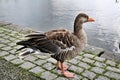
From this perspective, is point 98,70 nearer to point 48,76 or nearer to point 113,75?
point 113,75

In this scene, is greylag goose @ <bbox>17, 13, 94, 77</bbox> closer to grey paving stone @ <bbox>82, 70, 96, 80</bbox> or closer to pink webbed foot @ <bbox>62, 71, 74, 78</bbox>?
pink webbed foot @ <bbox>62, 71, 74, 78</bbox>

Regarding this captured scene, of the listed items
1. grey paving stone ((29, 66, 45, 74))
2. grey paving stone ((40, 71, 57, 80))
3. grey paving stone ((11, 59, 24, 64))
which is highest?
grey paving stone ((11, 59, 24, 64))

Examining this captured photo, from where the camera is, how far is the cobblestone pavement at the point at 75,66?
495 centimetres

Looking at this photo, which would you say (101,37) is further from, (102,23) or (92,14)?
(92,14)

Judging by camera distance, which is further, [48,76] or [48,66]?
[48,66]

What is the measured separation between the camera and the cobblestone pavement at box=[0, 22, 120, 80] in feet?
16.3

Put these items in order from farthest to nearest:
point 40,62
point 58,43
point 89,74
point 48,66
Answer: point 40,62 → point 48,66 → point 89,74 → point 58,43

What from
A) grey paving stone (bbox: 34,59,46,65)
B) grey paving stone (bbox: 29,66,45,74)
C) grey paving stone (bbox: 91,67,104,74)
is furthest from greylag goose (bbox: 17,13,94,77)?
grey paving stone (bbox: 34,59,46,65)

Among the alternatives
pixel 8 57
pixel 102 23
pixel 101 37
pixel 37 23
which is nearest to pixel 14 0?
pixel 37 23

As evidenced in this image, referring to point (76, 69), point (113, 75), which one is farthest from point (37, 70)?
point (113, 75)

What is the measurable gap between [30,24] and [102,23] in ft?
15.5

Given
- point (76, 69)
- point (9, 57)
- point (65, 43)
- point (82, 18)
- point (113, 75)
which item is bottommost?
point (113, 75)

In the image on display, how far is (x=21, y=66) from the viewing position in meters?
5.39

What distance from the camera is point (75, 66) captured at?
17.8 ft
